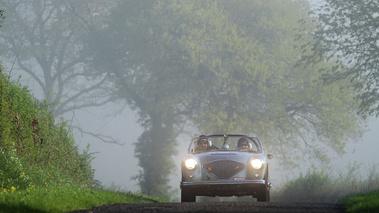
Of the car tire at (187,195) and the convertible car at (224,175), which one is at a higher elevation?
the convertible car at (224,175)

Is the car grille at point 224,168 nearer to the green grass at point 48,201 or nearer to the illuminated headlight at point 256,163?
the illuminated headlight at point 256,163

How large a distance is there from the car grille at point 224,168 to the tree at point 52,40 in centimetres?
3043

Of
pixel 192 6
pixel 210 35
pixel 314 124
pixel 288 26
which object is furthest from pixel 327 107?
pixel 192 6

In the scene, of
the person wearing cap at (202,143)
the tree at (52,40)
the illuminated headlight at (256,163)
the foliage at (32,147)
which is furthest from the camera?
the tree at (52,40)

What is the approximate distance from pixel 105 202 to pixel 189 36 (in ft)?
73.5

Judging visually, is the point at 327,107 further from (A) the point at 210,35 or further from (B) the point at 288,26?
A: (A) the point at 210,35

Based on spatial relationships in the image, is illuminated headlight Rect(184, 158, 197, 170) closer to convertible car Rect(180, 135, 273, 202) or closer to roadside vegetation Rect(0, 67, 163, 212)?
convertible car Rect(180, 135, 273, 202)

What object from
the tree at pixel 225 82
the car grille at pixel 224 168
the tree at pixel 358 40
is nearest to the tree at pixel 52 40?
the tree at pixel 225 82

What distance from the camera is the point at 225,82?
109 ft

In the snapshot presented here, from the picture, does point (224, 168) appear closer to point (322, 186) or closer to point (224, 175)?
point (224, 175)

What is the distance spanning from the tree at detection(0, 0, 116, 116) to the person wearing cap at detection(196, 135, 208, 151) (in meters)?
28.8

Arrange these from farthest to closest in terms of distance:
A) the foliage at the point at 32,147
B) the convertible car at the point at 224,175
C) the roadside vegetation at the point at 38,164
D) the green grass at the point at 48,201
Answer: the convertible car at the point at 224,175, the foliage at the point at 32,147, the roadside vegetation at the point at 38,164, the green grass at the point at 48,201

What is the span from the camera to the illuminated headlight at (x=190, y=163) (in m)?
13.6

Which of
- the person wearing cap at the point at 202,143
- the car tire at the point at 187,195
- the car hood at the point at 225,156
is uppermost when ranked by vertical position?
the person wearing cap at the point at 202,143
